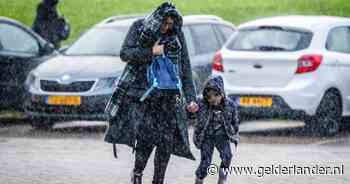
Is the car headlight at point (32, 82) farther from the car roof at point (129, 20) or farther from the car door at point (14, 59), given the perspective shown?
the car roof at point (129, 20)

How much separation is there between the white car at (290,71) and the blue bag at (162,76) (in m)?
6.05

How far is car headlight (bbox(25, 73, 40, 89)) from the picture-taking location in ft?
57.8

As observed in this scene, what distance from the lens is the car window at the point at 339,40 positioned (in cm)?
1688

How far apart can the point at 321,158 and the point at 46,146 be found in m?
3.51

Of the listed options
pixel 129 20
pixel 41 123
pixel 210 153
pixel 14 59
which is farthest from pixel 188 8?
pixel 210 153

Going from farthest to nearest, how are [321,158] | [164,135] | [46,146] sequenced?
[46,146], [321,158], [164,135]

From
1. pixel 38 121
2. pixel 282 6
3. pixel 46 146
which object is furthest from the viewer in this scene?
pixel 282 6

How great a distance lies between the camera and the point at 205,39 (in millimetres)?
19016

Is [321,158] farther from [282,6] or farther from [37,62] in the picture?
[282,6]

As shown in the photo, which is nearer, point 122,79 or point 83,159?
point 122,79

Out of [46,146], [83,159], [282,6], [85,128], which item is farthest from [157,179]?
[282,6]

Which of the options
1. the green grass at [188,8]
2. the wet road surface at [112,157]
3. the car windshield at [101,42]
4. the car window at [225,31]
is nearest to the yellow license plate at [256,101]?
the wet road surface at [112,157]

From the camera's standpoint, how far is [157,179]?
10375mm

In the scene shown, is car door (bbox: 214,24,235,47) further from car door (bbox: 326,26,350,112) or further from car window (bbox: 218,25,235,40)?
car door (bbox: 326,26,350,112)
